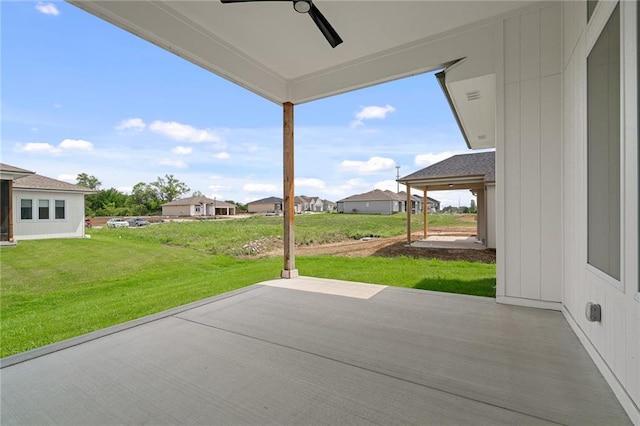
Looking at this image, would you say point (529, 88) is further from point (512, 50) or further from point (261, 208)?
point (261, 208)

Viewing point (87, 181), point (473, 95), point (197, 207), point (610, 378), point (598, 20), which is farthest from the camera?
point (197, 207)

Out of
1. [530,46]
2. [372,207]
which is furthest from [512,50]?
[372,207]

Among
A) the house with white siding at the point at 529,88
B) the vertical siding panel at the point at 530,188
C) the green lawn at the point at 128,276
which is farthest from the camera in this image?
the green lawn at the point at 128,276

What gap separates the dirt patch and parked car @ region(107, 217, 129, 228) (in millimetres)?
3932

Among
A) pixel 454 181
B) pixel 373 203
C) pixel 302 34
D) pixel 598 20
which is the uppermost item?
pixel 302 34

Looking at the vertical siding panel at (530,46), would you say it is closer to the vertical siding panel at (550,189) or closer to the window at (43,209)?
the vertical siding panel at (550,189)

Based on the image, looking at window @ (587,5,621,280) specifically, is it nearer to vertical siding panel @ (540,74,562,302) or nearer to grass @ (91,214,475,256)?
vertical siding panel @ (540,74,562,302)

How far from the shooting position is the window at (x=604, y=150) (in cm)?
156

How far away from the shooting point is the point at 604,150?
5.76ft

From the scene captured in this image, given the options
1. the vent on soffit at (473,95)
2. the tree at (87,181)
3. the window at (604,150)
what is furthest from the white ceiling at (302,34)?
the tree at (87,181)

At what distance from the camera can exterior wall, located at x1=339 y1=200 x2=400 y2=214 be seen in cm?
1727

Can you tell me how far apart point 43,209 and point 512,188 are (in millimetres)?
5836

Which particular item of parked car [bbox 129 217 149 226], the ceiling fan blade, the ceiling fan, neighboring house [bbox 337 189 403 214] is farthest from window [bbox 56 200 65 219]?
neighboring house [bbox 337 189 403 214]

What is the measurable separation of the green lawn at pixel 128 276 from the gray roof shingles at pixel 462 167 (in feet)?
9.99
